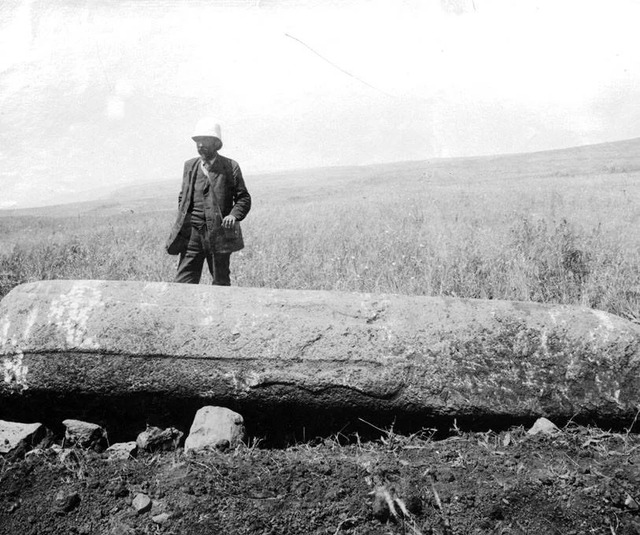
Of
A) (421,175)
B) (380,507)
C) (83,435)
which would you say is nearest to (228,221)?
(83,435)

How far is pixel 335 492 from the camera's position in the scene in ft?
9.07

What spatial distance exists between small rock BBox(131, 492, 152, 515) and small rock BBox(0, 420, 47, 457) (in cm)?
92

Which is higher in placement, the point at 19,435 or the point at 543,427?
the point at 19,435

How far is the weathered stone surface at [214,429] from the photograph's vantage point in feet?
10.7

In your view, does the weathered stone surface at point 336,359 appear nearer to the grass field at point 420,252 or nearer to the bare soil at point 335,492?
the bare soil at point 335,492

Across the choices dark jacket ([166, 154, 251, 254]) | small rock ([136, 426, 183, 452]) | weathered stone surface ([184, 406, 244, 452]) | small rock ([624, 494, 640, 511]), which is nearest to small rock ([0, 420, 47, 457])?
small rock ([136, 426, 183, 452])

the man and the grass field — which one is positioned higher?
the man

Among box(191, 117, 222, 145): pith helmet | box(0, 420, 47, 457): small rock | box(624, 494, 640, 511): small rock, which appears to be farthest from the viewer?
box(191, 117, 222, 145): pith helmet

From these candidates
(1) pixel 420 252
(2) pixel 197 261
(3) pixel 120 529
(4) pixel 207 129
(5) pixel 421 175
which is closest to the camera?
(3) pixel 120 529

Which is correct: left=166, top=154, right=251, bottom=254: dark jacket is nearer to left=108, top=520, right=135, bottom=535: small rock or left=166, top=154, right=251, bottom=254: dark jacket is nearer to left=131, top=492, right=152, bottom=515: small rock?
left=131, top=492, right=152, bottom=515: small rock

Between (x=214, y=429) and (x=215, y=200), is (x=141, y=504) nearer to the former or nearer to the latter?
(x=214, y=429)

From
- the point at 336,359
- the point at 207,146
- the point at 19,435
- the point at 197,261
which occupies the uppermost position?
the point at 207,146

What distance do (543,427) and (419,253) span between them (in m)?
4.61

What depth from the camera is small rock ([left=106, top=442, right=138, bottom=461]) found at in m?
3.32
